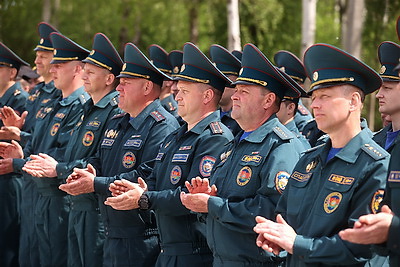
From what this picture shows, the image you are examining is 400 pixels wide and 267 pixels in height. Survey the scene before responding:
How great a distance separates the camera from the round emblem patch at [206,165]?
5.34m

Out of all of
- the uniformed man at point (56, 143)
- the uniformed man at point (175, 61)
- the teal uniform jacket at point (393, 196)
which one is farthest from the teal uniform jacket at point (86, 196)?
the teal uniform jacket at point (393, 196)

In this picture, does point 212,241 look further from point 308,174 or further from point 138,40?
point 138,40

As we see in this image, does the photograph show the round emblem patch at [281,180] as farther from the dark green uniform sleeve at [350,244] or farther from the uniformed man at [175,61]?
the uniformed man at [175,61]

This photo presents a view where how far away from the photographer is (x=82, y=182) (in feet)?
19.8

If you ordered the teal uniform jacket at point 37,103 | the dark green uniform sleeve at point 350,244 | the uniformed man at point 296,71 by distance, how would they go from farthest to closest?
the teal uniform jacket at point 37,103 → the uniformed man at point 296,71 → the dark green uniform sleeve at point 350,244

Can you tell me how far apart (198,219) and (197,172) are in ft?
1.17

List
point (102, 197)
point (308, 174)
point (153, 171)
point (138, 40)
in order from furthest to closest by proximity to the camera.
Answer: point (138, 40) < point (102, 197) < point (153, 171) < point (308, 174)

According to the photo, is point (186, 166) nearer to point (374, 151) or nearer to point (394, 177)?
point (374, 151)

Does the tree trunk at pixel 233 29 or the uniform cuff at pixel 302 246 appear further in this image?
the tree trunk at pixel 233 29

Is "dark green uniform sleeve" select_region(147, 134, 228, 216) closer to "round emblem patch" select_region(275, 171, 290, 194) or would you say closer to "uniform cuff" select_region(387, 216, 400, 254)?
"round emblem patch" select_region(275, 171, 290, 194)

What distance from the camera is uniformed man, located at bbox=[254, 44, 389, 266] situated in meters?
3.81

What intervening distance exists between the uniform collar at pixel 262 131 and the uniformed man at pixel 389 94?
0.96 m

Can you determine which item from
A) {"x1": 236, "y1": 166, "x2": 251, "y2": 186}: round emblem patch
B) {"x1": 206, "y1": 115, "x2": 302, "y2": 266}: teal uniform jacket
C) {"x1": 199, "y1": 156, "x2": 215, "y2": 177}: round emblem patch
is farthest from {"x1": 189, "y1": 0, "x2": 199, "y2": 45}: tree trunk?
{"x1": 236, "y1": 166, "x2": 251, "y2": 186}: round emblem patch

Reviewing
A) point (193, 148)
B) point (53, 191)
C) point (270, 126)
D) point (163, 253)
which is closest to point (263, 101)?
point (270, 126)
